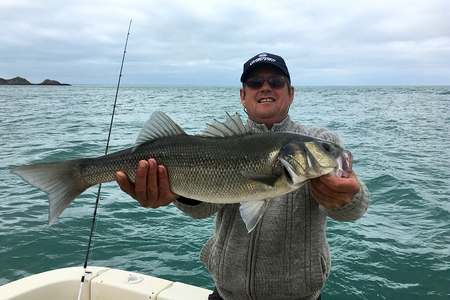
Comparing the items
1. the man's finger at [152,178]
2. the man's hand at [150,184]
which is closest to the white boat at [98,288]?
the man's hand at [150,184]

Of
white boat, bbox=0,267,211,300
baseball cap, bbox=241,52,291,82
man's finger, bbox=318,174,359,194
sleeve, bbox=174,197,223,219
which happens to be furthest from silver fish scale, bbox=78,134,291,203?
white boat, bbox=0,267,211,300

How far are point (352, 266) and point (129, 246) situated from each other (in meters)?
3.85

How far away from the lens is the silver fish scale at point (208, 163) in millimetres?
3213

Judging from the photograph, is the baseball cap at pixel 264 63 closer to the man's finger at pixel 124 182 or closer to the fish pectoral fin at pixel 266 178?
the fish pectoral fin at pixel 266 178

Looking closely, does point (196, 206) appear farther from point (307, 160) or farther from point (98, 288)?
point (98, 288)

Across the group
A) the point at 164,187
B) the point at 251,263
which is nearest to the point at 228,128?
the point at 164,187

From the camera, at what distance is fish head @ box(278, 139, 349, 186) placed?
3121 millimetres

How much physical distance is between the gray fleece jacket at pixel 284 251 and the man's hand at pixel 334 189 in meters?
0.10

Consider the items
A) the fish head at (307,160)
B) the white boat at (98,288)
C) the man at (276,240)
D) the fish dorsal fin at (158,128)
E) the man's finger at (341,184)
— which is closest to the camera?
the man's finger at (341,184)

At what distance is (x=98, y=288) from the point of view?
16.7 ft

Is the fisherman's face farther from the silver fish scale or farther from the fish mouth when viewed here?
the silver fish scale

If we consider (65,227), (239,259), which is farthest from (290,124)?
(65,227)

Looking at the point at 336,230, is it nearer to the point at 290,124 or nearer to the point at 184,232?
the point at 184,232

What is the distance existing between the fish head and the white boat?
6.94 ft
